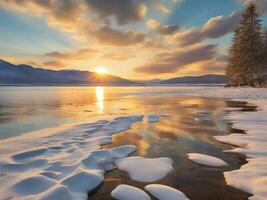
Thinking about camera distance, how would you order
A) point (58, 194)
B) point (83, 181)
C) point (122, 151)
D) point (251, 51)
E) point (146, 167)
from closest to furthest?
point (58, 194)
point (83, 181)
point (146, 167)
point (122, 151)
point (251, 51)

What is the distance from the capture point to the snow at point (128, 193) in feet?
12.1

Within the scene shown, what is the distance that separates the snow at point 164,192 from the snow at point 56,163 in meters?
1.12

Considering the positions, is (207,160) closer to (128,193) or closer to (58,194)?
(128,193)

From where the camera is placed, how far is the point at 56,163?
205 inches

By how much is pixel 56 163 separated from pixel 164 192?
2.85 meters

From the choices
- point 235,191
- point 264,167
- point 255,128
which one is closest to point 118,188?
point 235,191

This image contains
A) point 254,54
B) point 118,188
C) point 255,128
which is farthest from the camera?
point 254,54

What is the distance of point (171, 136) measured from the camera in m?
7.98

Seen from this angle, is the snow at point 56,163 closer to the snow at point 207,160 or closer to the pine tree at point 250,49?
the snow at point 207,160

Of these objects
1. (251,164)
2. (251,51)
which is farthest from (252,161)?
(251,51)

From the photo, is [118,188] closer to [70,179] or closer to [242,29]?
[70,179]

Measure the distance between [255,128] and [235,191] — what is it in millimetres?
5967

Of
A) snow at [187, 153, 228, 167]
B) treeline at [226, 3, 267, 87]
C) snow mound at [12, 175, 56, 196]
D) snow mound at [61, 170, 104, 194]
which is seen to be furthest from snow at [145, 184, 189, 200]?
treeline at [226, 3, 267, 87]

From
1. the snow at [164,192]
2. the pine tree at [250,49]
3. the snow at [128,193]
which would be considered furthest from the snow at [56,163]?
the pine tree at [250,49]
